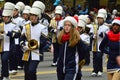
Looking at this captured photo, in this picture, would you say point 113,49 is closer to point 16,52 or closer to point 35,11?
point 35,11

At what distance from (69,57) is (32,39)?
1907mm

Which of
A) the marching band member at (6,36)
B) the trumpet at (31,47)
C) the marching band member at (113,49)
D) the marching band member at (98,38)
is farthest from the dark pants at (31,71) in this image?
the marching band member at (98,38)

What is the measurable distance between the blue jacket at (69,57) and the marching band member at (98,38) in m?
4.79

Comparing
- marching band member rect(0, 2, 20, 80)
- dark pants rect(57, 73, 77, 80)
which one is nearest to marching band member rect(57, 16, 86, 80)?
dark pants rect(57, 73, 77, 80)

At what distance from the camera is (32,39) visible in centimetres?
1074

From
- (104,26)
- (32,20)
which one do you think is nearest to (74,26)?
(32,20)

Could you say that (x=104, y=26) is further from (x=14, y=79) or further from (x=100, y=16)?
(x=14, y=79)

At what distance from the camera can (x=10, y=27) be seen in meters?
12.6

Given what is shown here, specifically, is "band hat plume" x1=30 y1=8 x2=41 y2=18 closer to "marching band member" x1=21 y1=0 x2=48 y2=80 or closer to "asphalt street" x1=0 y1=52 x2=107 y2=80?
"marching band member" x1=21 y1=0 x2=48 y2=80

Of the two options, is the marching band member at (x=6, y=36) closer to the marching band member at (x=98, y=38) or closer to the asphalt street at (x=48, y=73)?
the asphalt street at (x=48, y=73)

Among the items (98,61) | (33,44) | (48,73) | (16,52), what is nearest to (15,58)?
(16,52)

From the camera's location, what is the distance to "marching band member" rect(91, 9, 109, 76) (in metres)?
13.9

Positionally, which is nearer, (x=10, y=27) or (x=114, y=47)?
(x=114, y=47)

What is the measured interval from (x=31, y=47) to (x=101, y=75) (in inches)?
170
